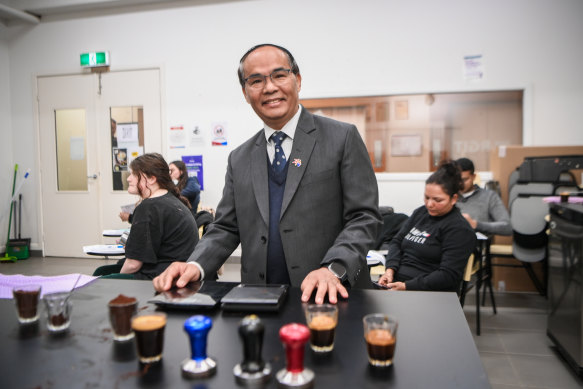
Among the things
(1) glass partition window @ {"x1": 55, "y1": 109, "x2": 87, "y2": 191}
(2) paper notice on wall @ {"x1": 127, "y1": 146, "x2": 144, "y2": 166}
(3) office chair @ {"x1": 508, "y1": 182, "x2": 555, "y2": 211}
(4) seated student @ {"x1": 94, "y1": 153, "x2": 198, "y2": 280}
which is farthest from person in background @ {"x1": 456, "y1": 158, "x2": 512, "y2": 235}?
(1) glass partition window @ {"x1": 55, "y1": 109, "x2": 87, "y2": 191}

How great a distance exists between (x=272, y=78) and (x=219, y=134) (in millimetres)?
4301

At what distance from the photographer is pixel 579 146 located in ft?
14.3

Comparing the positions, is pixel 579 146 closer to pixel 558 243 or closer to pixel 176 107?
pixel 558 243

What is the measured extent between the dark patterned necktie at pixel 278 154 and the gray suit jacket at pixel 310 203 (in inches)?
1.5

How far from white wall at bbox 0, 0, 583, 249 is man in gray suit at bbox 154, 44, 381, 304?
12.3 feet

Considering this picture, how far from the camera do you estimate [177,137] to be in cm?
582

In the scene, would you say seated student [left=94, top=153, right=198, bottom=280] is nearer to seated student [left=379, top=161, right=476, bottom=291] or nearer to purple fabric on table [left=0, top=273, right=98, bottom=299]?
purple fabric on table [left=0, top=273, right=98, bottom=299]

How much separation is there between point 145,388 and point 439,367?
1.57 feet

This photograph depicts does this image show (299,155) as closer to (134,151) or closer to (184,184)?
(184,184)

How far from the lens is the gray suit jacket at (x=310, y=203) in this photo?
150 cm

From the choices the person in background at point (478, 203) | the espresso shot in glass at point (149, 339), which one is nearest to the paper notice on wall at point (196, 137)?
the person in background at point (478, 203)

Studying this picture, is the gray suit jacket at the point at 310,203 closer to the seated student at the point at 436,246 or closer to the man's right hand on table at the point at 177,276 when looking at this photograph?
the man's right hand on table at the point at 177,276

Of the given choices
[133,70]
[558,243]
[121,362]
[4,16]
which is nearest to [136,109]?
[133,70]

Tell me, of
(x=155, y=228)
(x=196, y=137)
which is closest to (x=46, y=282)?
(x=155, y=228)
